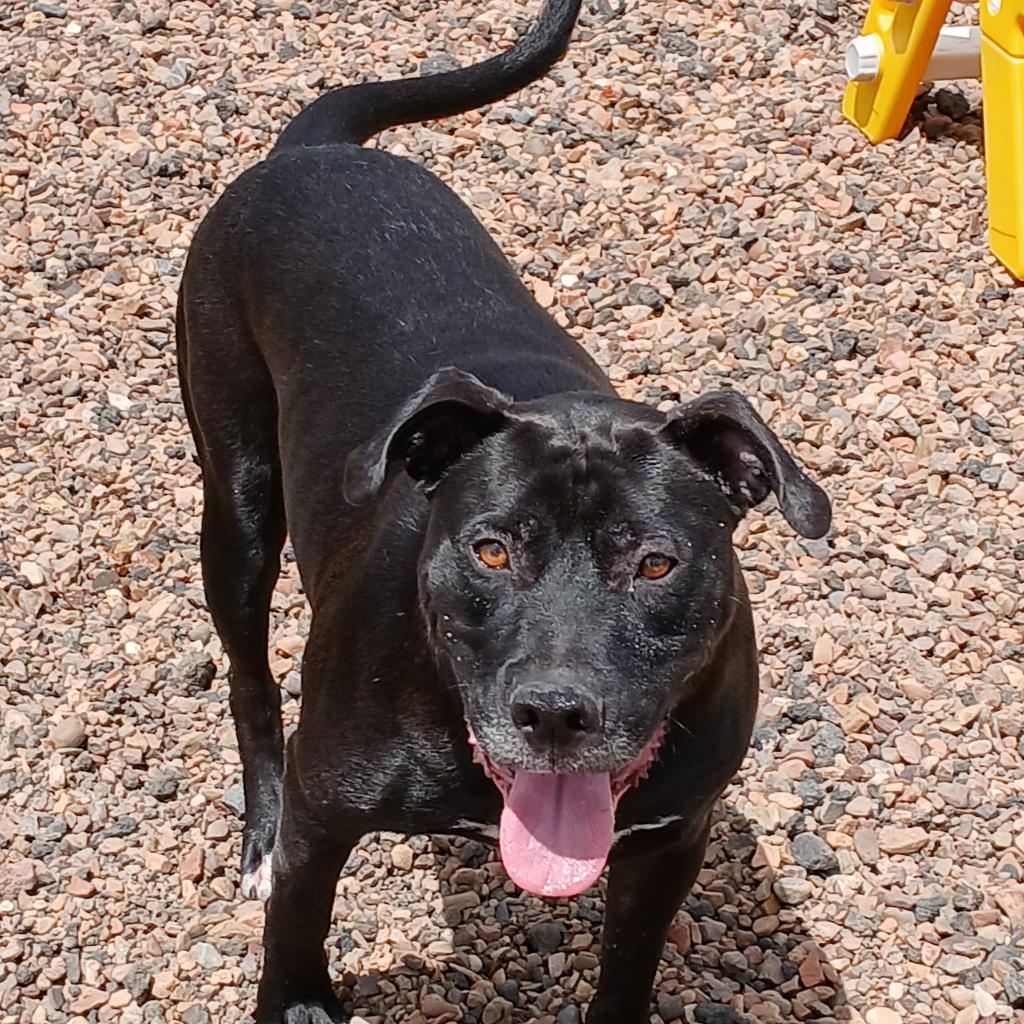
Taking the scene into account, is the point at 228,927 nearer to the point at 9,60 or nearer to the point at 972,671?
the point at 972,671

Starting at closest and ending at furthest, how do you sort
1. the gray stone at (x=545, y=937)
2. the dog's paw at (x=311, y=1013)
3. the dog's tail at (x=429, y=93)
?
the dog's paw at (x=311, y=1013) → the gray stone at (x=545, y=937) → the dog's tail at (x=429, y=93)

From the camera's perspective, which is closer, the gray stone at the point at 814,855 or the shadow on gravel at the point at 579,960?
the shadow on gravel at the point at 579,960

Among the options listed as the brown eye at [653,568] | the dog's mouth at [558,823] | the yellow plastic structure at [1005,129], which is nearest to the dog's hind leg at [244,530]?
the dog's mouth at [558,823]

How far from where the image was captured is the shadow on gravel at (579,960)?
15.3 ft

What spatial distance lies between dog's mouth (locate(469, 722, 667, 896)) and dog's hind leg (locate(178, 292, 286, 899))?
4.78ft

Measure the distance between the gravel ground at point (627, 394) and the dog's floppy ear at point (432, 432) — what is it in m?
1.66

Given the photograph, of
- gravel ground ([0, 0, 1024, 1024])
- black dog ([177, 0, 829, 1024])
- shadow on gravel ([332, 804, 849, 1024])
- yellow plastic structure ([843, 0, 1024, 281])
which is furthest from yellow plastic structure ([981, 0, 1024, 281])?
shadow on gravel ([332, 804, 849, 1024])

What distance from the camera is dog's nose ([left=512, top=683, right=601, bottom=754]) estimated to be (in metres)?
3.22

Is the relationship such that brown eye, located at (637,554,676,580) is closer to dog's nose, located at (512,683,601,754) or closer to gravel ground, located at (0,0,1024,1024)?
dog's nose, located at (512,683,601,754)

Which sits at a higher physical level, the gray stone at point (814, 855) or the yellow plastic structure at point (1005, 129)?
the yellow plastic structure at point (1005, 129)

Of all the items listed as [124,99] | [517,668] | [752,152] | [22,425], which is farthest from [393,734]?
[124,99]

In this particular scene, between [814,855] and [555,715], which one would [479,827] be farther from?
[814,855]

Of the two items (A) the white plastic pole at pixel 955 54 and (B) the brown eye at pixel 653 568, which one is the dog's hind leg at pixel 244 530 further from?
(A) the white plastic pole at pixel 955 54

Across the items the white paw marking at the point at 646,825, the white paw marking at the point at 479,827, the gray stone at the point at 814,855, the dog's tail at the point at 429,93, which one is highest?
the dog's tail at the point at 429,93
